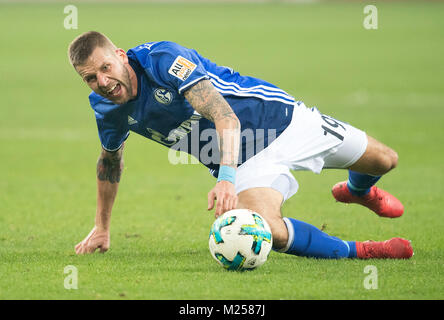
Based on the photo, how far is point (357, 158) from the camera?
22.3ft

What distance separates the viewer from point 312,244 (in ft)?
20.6

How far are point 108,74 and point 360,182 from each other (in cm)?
266

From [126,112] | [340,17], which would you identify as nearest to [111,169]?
[126,112]

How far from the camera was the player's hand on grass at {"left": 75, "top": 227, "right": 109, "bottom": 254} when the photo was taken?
6848 millimetres

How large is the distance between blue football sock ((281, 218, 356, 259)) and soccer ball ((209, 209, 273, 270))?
36cm

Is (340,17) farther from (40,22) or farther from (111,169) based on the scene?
(111,169)

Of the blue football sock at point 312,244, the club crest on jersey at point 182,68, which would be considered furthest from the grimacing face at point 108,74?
the blue football sock at point 312,244

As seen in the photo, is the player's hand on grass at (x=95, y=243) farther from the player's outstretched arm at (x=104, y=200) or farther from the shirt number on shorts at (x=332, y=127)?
the shirt number on shorts at (x=332, y=127)

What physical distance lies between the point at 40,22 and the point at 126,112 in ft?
121

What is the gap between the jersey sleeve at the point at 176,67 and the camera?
5953mm

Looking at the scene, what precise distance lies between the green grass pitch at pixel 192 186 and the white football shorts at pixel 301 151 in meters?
0.68

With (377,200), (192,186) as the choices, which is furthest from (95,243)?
(192,186)

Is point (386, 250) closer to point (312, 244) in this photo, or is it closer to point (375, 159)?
point (312, 244)
